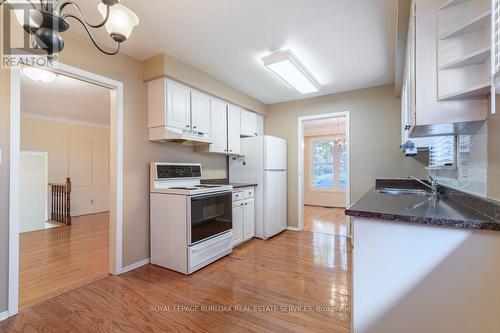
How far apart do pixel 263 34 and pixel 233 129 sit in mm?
1734

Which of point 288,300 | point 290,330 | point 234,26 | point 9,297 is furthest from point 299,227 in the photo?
point 9,297

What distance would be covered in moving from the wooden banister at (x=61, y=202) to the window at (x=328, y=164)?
6.48 meters

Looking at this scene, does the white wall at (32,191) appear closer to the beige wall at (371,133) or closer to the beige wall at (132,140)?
the beige wall at (132,140)

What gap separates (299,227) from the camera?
4293mm

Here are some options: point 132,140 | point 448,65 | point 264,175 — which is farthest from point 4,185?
point 448,65

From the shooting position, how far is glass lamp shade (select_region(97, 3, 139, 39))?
1.32m

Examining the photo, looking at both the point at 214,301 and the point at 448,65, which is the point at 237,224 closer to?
the point at 214,301

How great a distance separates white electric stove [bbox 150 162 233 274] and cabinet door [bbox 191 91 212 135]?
578 millimetres

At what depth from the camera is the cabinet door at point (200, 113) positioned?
302 cm

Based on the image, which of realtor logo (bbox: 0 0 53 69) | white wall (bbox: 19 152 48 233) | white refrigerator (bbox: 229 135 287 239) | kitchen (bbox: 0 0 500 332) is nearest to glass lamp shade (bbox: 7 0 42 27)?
realtor logo (bbox: 0 0 53 69)

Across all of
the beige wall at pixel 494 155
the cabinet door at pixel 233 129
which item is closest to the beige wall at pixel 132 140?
the cabinet door at pixel 233 129

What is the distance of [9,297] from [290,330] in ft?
7.12

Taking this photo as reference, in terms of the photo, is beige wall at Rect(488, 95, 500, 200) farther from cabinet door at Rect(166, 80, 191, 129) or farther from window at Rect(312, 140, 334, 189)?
window at Rect(312, 140, 334, 189)

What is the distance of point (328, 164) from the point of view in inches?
287
